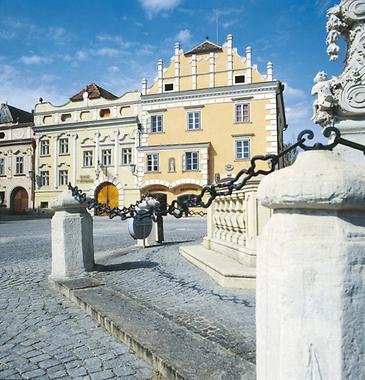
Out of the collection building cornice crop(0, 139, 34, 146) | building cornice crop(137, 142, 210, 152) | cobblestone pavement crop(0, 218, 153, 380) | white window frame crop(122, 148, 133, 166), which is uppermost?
building cornice crop(0, 139, 34, 146)

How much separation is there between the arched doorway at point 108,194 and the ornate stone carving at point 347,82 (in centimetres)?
2872

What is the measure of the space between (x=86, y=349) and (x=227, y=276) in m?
2.16

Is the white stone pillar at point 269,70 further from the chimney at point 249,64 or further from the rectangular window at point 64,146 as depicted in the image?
the rectangular window at point 64,146

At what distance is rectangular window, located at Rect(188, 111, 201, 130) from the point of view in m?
30.0

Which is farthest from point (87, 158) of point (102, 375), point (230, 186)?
point (230, 186)

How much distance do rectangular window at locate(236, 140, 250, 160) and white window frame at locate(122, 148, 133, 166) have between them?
9400 mm

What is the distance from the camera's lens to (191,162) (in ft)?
96.4

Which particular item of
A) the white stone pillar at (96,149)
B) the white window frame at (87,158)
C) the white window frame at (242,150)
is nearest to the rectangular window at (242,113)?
the white window frame at (242,150)

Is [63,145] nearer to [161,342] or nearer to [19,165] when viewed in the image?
[19,165]

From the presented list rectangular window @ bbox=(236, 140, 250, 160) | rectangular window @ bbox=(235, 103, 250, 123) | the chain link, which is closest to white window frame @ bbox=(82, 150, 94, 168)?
rectangular window @ bbox=(236, 140, 250, 160)

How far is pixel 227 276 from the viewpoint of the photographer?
14.6ft

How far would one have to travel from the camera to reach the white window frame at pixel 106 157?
32.3 m

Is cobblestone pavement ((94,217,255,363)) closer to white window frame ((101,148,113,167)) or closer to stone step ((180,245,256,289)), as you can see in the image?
stone step ((180,245,256,289))

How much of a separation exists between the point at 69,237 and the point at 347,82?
12.9 feet
